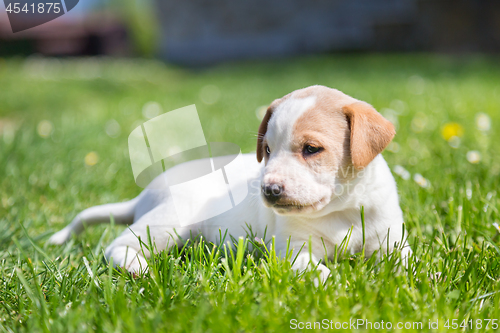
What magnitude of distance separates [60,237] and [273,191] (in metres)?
1.59

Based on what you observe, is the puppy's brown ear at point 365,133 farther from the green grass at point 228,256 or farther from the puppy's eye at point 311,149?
the green grass at point 228,256

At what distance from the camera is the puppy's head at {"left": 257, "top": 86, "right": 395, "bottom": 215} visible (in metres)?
1.93

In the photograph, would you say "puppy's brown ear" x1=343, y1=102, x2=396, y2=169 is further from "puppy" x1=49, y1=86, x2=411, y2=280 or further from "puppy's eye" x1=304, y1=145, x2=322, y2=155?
"puppy's eye" x1=304, y1=145, x2=322, y2=155

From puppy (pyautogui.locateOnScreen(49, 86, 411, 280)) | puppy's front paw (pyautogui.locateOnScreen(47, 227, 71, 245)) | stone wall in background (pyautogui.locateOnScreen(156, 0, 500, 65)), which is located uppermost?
puppy (pyautogui.locateOnScreen(49, 86, 411, 280))

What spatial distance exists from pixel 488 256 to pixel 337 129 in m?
1.01

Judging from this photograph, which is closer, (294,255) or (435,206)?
(294,255)

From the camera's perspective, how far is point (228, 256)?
2.39 meters

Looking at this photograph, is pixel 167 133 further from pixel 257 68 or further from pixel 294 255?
pixel 257 68

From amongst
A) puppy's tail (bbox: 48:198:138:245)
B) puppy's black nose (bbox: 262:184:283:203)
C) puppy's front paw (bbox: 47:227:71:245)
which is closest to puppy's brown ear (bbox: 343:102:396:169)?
puppy's black nose (bbox: 262:184:283:203)

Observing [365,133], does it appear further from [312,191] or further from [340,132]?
[312,191]

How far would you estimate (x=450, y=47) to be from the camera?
1783cm

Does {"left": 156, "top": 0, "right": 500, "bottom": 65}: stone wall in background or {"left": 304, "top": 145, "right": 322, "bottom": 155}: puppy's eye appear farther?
{"left": 156, "top": 0, "right": 500, "bottom": 65}: stone wall in background

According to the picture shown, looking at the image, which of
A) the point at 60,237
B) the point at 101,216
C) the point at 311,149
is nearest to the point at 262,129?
the point at 311,149

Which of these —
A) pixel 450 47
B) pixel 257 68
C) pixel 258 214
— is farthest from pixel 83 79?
pixel 450 47
